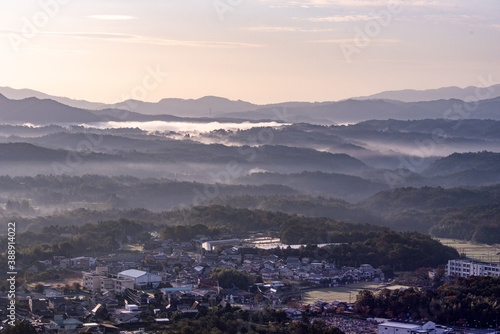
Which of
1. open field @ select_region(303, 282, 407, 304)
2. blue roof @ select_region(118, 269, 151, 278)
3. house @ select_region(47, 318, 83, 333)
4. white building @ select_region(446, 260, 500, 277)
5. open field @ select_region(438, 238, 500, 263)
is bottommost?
open field @ select_region(303, 282, 407, 304)

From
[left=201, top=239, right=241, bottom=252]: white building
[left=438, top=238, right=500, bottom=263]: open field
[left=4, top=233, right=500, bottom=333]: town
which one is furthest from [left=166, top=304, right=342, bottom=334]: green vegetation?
[left=438, top=238, right=500, bottom=263]: open field

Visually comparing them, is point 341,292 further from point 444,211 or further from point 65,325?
point 444,211

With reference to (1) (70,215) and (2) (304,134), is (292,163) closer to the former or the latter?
(2) (304,134)

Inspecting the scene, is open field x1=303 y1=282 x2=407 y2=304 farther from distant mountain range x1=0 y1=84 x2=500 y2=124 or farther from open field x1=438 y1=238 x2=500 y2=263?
distant mountain range x1=0 y1=84 x2=500 y2=124

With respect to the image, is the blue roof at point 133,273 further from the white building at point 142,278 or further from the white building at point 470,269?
the white building at point 470,269

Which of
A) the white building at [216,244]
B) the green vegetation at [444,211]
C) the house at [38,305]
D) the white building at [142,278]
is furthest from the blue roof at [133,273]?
the green vegetation at [444,211]
